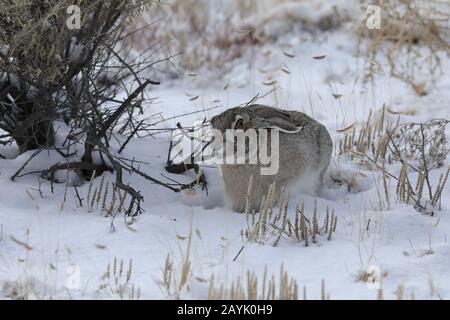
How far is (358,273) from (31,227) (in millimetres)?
1671

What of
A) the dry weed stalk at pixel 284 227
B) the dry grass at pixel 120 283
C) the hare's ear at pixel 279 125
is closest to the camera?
the dry grass at pixel 120 283

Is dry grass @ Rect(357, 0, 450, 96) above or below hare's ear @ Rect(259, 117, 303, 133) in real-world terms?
above

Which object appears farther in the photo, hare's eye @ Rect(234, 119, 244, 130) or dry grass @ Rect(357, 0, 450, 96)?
dry grass @ Rect(357, 0, 450, 96)

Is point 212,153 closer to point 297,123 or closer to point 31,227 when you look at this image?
point 297,123

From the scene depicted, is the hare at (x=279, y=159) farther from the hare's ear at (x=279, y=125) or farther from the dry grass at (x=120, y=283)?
the dry grass at (x=120, y=283)

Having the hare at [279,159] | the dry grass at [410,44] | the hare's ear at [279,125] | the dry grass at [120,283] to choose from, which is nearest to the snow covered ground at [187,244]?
the dry grass at [120,283]

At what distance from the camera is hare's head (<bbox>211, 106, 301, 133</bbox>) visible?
4430 millimetres

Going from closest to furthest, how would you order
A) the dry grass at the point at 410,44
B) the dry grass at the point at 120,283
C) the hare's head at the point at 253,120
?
1. the dry grass at the point at 120,283
2. the hare's head at the point at 253,120
3. the dry grass at the point at 410,44

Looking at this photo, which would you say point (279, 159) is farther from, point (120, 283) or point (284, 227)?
point (120, 283)

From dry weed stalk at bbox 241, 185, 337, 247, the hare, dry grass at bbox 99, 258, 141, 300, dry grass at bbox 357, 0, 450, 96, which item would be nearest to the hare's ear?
the hare

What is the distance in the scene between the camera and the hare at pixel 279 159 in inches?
177

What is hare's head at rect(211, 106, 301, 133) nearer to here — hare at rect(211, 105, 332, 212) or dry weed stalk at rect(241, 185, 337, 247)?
hare at rect(211, 105, 332, 212)

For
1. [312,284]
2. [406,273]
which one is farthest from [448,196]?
[312,284]

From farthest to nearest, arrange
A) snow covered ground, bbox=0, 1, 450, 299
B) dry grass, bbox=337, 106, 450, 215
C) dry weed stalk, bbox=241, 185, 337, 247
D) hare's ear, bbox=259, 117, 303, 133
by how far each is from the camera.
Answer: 1. dry grass, bbox=337, 106, 450, 215
2. hare's ear, bbox=259, 117, 303, 133
3. dry weed stalk, bbox=241, 185, 337, 247
4. snow covered ground, bbox=0, 1, 450, 299
